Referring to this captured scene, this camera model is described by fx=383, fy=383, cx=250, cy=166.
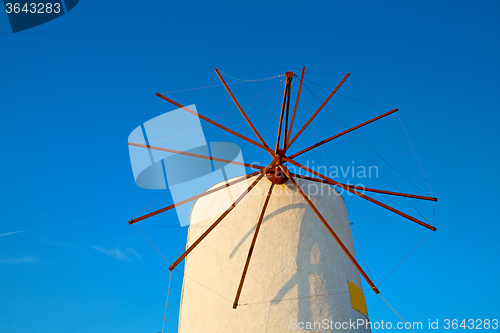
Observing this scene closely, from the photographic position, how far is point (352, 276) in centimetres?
1180

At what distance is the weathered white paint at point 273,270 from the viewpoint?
34.4 feet

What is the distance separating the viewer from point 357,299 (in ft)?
37.3

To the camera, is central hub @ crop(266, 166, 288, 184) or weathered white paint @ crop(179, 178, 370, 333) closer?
weathered white paint @ crop(179, 178, 370, 333)

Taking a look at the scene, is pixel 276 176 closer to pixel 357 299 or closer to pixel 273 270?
pixel 273 270

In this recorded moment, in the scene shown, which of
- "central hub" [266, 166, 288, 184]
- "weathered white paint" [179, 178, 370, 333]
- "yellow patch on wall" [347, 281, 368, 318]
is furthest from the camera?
"central hub" [266, 166, 288, 184]

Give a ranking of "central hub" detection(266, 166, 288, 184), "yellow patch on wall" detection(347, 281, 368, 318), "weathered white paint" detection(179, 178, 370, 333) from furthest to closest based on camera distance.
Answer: "central hub" detection(266, 166, 288, 184)
"yellow patch on wall" detection(347, 281, 368, 318)
"weathered white paint" detection(179, 178, 370, 333)

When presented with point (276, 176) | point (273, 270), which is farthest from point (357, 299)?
point (276, 176)

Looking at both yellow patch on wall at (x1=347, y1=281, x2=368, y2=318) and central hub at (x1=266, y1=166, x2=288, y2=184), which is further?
central hub at (x1=266, y1=166, x2=288, y2=184)

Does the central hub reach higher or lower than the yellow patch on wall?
higher

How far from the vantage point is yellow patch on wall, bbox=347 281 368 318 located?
1121 cm

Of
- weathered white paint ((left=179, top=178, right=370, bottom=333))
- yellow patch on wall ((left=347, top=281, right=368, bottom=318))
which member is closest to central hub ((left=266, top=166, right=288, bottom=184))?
weathered white paint ((left=179, top=178, right=370, bottom=333))

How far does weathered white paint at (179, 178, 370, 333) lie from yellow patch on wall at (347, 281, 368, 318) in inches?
7.1

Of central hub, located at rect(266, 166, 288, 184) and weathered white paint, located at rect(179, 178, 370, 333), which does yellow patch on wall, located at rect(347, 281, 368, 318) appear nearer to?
weathered white paint, located at rect(179, 178, 370, 333)

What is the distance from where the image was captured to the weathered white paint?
34.4 ft
